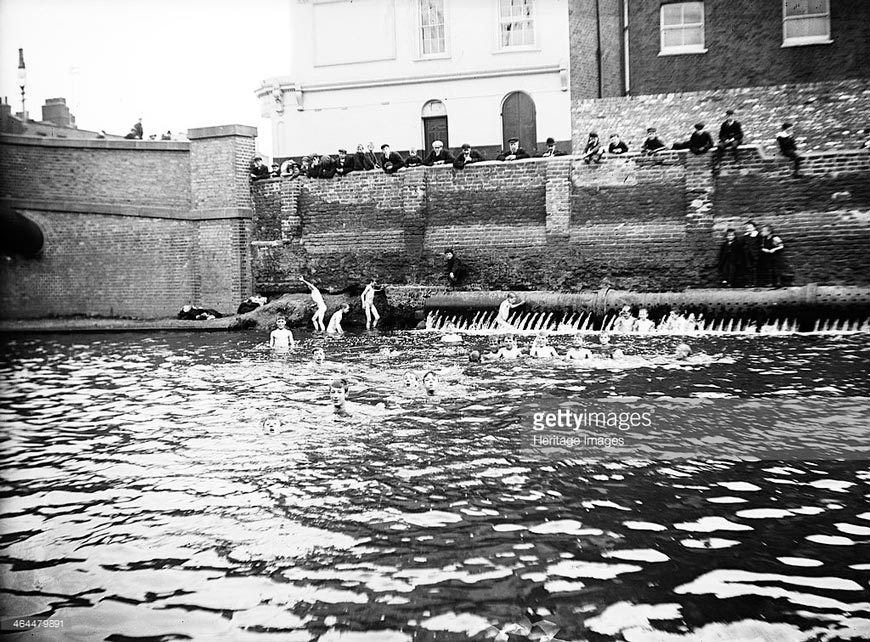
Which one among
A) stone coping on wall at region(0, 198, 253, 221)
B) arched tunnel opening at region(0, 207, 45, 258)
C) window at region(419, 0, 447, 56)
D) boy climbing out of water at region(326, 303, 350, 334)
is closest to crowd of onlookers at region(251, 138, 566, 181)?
stone coping on wall at region(0, 198, 253, 221)

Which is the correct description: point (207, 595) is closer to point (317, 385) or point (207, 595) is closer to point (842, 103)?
point (317, 385)

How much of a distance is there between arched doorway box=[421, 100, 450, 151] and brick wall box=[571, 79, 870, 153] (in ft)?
15.6

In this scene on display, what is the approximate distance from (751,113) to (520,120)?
6643 millimetres

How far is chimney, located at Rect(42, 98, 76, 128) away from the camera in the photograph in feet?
105

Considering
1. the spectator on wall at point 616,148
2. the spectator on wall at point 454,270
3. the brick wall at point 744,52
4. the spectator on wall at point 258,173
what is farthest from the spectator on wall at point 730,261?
the spectator on wall at point 258,173

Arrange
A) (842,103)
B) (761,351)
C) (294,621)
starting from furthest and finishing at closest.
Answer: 1. (842,103)
2. (761,351)
3. (294,621)

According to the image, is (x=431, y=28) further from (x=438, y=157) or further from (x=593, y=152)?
(x=593, y=152)

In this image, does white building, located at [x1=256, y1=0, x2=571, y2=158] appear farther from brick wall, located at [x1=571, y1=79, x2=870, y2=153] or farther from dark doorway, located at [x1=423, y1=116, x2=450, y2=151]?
brick wall, located at [x1=571, y1=79, x2=870, y2=153]

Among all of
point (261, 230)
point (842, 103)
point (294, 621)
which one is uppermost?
point (842, 103)

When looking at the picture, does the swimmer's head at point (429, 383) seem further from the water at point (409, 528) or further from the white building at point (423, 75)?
the white building at point (423, 75)

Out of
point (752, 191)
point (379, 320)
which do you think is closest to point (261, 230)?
point (379, 320)

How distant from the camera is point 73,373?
1354 centimetres

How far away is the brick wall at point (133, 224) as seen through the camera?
21438 mm

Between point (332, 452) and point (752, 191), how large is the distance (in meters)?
13.5
